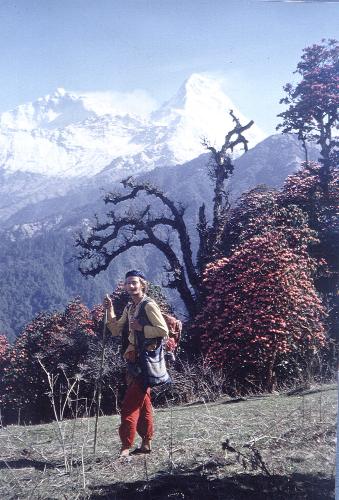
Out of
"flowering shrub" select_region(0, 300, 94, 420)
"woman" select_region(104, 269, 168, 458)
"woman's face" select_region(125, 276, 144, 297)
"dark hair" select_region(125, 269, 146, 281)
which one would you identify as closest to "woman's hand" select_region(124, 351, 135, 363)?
"woman" select_region(104, 269, 168, 458)

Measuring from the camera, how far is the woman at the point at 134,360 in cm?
357

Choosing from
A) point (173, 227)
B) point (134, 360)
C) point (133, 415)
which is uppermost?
point (173, 227)

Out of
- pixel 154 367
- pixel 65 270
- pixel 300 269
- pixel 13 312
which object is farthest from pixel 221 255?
pixel 65 270

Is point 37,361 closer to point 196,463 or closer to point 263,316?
point 263,316

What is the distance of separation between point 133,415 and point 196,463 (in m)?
0.58

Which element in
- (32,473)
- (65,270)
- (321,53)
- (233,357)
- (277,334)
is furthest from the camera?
(65,270)

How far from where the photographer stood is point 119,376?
872 centimetres

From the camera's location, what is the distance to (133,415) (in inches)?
142

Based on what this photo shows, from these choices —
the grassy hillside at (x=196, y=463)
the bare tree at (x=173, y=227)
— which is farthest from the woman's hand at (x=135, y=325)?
the bare tree at (x=173, y=227)

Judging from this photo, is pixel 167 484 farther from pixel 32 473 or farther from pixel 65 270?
pixel 65 270

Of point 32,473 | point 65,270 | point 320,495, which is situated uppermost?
point 65,270

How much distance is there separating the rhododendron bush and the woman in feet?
12.2

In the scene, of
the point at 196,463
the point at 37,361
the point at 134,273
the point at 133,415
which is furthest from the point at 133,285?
the point at 37,361

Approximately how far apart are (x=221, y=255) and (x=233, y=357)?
394 cm
